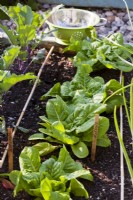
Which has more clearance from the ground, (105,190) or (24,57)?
(24,57)

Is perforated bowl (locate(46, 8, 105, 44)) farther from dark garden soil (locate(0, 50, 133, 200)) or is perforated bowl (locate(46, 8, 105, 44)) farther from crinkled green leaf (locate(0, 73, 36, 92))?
crinkled green leaf (locate(0, 73, 36, 92))

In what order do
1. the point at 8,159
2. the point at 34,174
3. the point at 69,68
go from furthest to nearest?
the point at 69,68 → the point at 8,159 → the point at 34,174

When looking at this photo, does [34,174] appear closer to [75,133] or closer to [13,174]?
[13,174]

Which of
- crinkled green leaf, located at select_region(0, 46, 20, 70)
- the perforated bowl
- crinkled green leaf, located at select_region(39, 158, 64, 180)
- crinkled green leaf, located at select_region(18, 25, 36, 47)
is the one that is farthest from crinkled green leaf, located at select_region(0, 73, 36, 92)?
the perforated bowl

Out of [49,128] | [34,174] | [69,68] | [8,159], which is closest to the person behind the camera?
[34,174]

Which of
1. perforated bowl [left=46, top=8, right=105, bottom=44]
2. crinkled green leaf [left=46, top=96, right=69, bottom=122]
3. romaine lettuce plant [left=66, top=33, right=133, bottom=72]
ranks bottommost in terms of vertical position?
crinkled green leaf [left=46, top=96, right=69, bottom=122]

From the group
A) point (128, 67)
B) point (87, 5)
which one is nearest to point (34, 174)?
point (128, 67)
